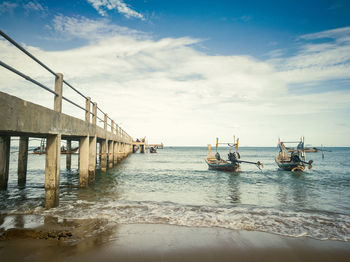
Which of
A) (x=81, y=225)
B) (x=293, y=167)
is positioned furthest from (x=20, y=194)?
(x=293, y=167)

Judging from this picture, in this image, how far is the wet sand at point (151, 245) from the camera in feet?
14.2

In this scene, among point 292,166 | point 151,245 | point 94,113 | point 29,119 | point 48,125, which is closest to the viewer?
point 151,245

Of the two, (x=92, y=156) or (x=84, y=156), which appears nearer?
(x=84, y=156)

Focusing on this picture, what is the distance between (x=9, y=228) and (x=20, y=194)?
5.45 m

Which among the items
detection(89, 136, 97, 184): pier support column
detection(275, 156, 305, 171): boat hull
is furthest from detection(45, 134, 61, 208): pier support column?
detection(275, 156, 305, 171): boat hull

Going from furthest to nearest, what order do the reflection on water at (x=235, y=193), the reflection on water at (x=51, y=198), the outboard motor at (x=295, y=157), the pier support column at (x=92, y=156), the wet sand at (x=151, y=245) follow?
the outboard motor at (x=295, y=157) → the pier support column at (x=92, y=156) → the reflection on water at (x=235, y=193) → the reflection on water at (x=51, y=198) → the wet sand at (x=151, y=245)

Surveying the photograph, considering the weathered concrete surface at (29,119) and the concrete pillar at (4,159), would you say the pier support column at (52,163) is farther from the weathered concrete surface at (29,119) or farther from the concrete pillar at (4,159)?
the concrete pillar at (4,159)

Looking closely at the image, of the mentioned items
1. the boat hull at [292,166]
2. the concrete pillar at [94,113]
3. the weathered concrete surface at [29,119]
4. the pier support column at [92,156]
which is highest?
the concrete pillar at [94,113]

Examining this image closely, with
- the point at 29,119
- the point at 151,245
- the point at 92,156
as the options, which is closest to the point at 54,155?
the point at 29,119

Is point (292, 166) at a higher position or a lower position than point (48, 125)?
lower

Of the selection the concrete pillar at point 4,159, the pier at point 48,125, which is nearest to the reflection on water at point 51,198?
the pier at point 48,125

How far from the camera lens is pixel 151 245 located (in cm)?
484

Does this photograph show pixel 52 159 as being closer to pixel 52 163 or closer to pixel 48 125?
pixel 52 163

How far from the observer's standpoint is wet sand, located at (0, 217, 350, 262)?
4.33 m
